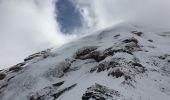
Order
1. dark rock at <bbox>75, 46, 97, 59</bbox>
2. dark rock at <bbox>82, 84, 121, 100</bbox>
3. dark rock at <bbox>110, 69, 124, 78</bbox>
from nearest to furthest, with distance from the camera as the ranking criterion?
1. dark rock at <bbox>82, 84, 121, 100</bbox>
2. dark rock at <bbox>110, 69, 124, 78</bbox>
3. dark rock at <bbox>75, 46, 97, 59</bbox>

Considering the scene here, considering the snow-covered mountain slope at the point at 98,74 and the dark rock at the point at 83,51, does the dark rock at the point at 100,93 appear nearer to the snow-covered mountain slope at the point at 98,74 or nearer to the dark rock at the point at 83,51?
the snow-covered mountain slope at the point at 98,74

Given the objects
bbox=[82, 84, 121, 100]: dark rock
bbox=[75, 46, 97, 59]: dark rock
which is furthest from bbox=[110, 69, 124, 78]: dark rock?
bbox=[75, 46, 97, 59]: dark rock

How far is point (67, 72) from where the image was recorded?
181ft

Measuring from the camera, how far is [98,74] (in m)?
41.9

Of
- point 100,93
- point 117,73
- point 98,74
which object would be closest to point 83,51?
point 98,74

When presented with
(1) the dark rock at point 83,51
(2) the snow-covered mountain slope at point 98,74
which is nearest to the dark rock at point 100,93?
(2) the snow-covered mountain slope at point 98,74

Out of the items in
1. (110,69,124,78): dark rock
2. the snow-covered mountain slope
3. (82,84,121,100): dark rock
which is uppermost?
(82,84,121,100): dark rock

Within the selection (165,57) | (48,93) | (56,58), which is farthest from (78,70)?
(165,57)

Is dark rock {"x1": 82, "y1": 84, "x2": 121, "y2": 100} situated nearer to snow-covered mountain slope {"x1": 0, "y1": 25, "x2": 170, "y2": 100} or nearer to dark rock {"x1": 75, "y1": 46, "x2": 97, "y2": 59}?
snow-covered mountain slope {"x1": 0, "y1": 25, "x2": 170, "y2": 100}

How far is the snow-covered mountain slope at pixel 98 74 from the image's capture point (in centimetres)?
3353

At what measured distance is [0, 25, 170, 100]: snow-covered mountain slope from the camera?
3353 centimetres

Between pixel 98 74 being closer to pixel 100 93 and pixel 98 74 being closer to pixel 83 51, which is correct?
pixel 100 93

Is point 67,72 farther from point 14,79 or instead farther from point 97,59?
point 14,79

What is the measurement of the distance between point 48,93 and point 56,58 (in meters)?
16.4
